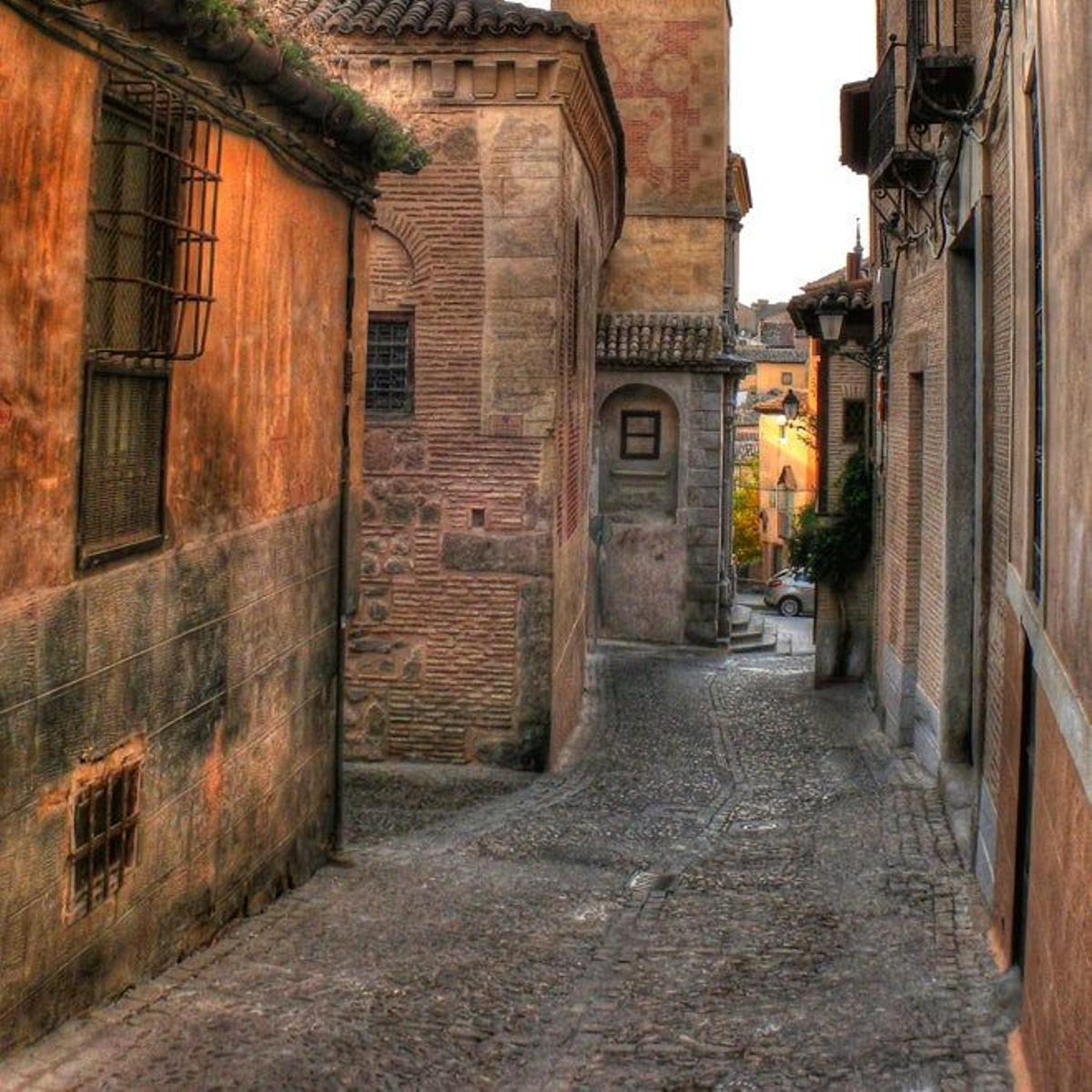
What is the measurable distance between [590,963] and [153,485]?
10.8 feet

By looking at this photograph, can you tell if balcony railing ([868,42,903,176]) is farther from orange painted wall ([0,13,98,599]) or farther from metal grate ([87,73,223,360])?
orange painted wall ([0,13,98,599])

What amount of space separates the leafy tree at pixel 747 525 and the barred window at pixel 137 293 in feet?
162

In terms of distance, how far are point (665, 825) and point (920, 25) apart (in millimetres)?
7047

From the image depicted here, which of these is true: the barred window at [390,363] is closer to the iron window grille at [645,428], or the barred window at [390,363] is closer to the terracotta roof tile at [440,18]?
the terracotta roof tile at [440,18]

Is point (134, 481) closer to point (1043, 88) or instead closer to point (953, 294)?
point (1043, 88)

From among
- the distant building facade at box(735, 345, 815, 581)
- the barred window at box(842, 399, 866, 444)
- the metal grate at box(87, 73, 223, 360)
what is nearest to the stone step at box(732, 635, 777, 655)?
the barred window at box(842, 399, 866, 444)

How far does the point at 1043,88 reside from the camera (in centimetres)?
583

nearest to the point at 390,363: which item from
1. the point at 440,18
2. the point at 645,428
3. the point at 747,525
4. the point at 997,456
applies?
the point at 440,18

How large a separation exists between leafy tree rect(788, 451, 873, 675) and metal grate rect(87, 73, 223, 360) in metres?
13.9

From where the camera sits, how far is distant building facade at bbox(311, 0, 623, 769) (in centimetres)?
1315

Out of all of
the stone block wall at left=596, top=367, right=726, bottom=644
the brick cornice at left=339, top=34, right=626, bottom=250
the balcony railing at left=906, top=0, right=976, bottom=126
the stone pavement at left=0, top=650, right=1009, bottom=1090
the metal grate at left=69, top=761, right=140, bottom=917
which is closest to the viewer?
the metal grate at left=69, top=761, right=140, bottom=917

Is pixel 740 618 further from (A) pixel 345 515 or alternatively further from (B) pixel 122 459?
(B) pixel 122 459

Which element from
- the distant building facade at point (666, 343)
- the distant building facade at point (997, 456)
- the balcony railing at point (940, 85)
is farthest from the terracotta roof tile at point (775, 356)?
the balcony railing at point (940, 85)

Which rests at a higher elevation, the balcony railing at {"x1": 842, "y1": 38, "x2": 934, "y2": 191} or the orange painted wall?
the balcony railing at {"x1": 842, "y1": 38, "x2": 934, "y2": 191}
